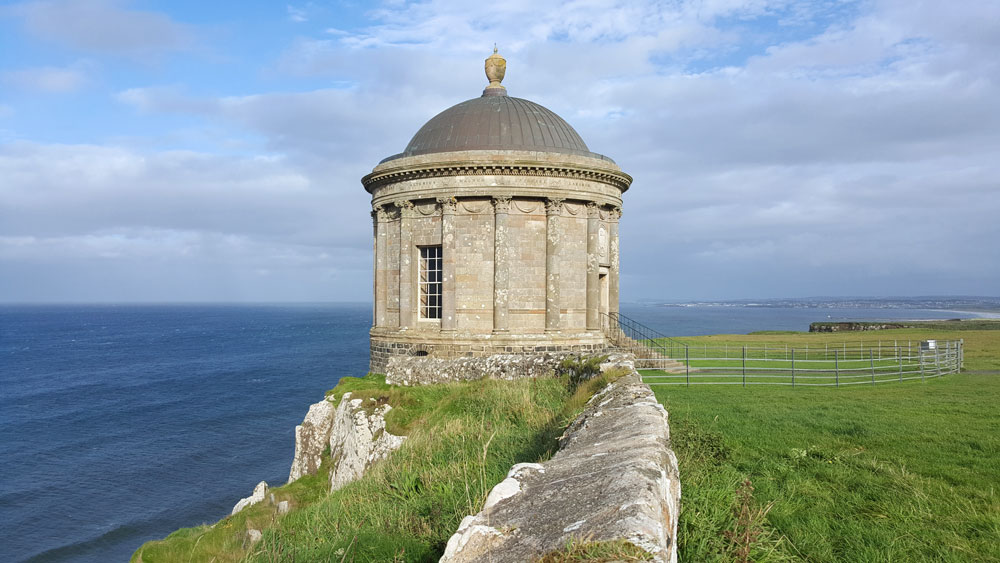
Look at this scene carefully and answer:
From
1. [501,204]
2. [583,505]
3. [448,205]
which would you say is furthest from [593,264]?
[583,505]

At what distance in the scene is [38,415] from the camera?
132 feet

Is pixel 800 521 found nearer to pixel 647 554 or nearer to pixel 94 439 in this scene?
pixel 647 554

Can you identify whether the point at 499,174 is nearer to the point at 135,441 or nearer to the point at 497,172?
the point at 497,172

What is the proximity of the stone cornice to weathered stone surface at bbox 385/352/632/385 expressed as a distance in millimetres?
6035

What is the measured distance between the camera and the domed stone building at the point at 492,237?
19.0m

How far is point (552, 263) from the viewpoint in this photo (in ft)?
63.1

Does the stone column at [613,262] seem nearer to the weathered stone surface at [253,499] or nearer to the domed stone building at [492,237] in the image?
the domed stone building at [492,237]

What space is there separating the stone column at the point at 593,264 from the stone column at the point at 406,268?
575 centimetres

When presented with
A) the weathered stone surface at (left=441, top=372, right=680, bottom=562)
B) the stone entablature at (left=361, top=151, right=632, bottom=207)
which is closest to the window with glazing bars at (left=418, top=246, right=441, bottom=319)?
the stone entablature at (left=361, top=151, right=632, bottom=207)

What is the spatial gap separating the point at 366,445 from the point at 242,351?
71.6 metres

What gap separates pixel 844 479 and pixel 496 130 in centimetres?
1594

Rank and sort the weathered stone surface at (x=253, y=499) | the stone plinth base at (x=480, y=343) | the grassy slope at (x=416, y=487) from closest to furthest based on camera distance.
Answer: the grassy slope at (x=416, y=487) < the weathered stone surface at (x=253, y=499) < the stone plinth base at (x=480, y=343)

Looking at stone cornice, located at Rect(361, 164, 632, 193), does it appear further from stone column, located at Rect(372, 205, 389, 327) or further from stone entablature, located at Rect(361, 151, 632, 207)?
stone column, located at Rect(372, 205, 389, 327)

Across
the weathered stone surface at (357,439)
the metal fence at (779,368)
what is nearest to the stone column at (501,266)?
the metal fence at (779,368)
